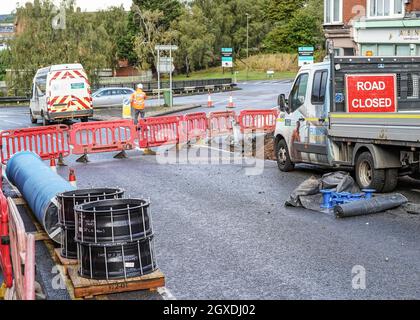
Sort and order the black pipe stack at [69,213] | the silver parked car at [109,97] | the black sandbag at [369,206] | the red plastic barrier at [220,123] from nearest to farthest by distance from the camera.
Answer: the black pipe stack at [69,213] < the black sandbag at [369,206] < the red plastic barrier at [220,123] < the silver parked car at [109,97]

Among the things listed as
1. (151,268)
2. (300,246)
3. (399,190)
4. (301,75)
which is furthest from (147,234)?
(301,75)

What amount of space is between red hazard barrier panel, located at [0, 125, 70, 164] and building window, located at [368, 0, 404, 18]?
1800 cm

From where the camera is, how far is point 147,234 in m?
7.93

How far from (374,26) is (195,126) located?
13805 millimetres

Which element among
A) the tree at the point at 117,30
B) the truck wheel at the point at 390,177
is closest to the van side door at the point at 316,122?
the truck wheel at the point at 390,177

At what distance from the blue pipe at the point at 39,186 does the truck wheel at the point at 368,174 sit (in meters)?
5.44

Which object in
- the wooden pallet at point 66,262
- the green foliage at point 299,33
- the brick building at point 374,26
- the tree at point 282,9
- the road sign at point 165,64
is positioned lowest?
the wooden pallet at point 66,262

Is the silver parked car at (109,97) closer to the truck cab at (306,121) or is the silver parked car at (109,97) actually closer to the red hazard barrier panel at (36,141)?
the red hazard barrier panel at (36,141)

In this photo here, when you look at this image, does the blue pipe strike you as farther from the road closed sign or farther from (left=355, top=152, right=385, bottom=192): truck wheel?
the road closed sign

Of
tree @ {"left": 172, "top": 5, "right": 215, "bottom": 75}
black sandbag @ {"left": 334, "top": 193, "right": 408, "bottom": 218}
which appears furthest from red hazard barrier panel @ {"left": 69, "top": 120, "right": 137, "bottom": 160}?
tree @ {"left": 172, "top": 5, "right": 215, "bottom": 75}

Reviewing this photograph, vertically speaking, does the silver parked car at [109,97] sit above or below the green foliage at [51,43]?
below

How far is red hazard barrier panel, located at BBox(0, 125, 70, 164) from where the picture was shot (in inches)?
736

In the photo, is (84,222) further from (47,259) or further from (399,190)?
(399,190)

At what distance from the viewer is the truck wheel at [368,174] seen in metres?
12.8
